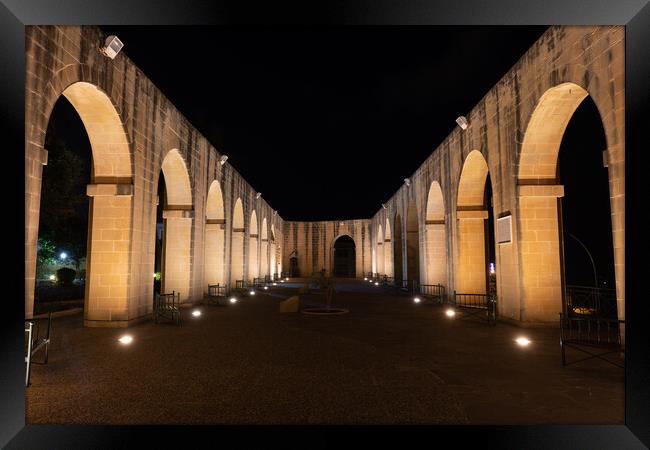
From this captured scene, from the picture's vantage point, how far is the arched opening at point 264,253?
2888cm

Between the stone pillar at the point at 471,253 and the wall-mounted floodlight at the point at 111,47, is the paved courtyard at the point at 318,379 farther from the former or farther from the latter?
the wall-mounted floodlight at the point at 111,47

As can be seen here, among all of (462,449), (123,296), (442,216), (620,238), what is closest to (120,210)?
(123,296)

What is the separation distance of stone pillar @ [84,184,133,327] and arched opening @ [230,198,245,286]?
12227 mm

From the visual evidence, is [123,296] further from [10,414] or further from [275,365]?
[10,414]

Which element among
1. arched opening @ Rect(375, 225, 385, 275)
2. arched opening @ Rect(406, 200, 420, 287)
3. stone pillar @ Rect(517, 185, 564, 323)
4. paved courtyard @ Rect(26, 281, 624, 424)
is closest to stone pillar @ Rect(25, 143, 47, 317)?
paved courtyard @ Rect(26, 281, 624, 424)

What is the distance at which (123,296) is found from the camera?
952cm

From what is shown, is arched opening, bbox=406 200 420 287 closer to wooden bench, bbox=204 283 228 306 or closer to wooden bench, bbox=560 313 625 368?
wooden bench, bbox=204 283 228 306

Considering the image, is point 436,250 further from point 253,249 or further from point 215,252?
point 253,249

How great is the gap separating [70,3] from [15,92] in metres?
0.84

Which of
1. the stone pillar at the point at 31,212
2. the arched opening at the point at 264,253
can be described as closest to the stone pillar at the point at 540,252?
the stone pillar at the point at 31,212

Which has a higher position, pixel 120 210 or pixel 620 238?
pixel 120 210

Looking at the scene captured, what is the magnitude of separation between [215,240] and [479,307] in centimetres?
1058

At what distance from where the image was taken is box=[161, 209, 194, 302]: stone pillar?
1395 centimetres

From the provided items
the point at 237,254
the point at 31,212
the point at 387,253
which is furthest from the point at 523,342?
the point at 387,253
